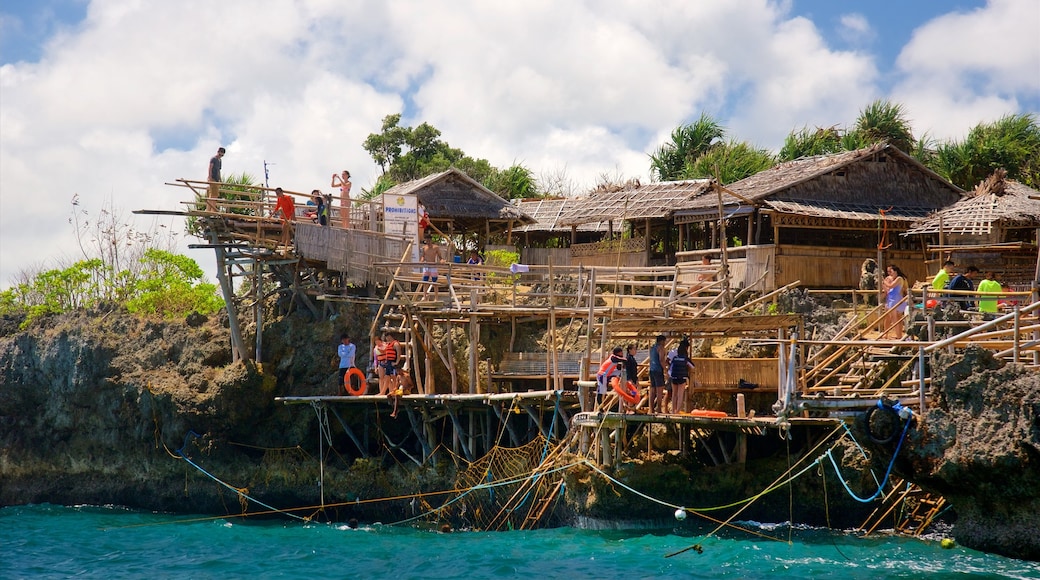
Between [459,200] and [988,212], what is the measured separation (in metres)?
15.7

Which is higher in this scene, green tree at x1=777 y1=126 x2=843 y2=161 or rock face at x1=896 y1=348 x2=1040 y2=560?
green tree at x1=777 y1=126 x2=843 y2=161

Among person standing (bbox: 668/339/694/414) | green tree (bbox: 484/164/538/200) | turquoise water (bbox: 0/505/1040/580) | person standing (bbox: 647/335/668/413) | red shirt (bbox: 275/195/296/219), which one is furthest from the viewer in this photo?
green tree (bbox: 484/164/538/200)

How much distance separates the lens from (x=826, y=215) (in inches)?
1210

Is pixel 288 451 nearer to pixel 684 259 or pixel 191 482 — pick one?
pixel 191 482

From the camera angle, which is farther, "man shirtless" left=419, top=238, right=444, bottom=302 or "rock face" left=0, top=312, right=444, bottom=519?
"rock face" left=0, top=312, right=444, bottom=519

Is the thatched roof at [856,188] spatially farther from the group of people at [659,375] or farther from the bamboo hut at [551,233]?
the group of people at [659,375]

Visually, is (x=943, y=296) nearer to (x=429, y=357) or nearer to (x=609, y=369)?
(x=609, y=369)

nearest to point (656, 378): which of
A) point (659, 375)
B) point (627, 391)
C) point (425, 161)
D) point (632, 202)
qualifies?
point (659, 375)

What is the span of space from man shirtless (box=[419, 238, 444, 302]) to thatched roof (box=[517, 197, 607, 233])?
613 centimetres

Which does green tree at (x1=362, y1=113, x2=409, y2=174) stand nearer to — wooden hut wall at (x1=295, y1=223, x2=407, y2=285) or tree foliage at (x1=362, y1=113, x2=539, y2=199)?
tree foliage at (x1=362, y1=113, x2=539, y2=199)

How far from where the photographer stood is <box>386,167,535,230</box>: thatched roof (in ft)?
119

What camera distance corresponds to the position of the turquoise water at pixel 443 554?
63.8 ft

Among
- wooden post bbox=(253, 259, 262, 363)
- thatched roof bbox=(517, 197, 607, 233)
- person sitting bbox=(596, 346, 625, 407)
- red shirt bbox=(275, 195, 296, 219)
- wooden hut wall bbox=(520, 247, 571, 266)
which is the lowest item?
person sitting bbox=(596, 346, 625, 407)

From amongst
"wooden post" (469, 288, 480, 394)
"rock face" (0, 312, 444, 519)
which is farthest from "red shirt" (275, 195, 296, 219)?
"wooden post" (469, 288, 480, 394)
